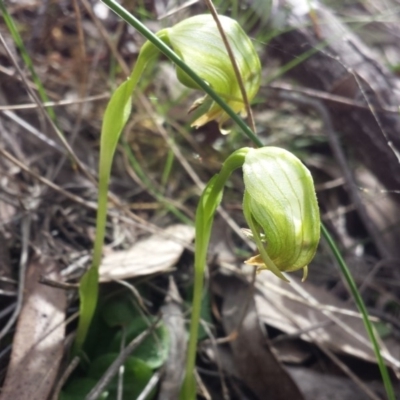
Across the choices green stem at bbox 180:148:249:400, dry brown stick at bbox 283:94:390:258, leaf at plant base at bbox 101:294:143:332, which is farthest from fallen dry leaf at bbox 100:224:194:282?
dry brown stick at bbox 283:94:390:258

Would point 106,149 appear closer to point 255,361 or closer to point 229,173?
point 229,173

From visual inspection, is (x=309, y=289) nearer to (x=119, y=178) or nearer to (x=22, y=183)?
(x=119, y=178)

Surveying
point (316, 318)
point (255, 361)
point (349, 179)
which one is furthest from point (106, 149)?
point (349, 179)

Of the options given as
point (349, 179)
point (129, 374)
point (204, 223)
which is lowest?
point (129, 374)

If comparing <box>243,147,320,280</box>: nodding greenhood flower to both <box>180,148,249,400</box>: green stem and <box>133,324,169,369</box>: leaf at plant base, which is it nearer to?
<box>180,148,249,400</box>: green stem

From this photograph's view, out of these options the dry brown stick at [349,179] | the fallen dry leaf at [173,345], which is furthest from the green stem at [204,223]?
the dry brown stick at [349,179]

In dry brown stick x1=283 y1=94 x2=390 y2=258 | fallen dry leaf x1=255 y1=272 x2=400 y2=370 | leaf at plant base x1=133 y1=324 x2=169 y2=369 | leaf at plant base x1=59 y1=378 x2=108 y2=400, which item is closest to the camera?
leaf at plant base x1=59 y1=378 x2=108 y2=400

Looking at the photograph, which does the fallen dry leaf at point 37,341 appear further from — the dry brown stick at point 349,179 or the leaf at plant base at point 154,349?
the dry brown stick at point 349,179
